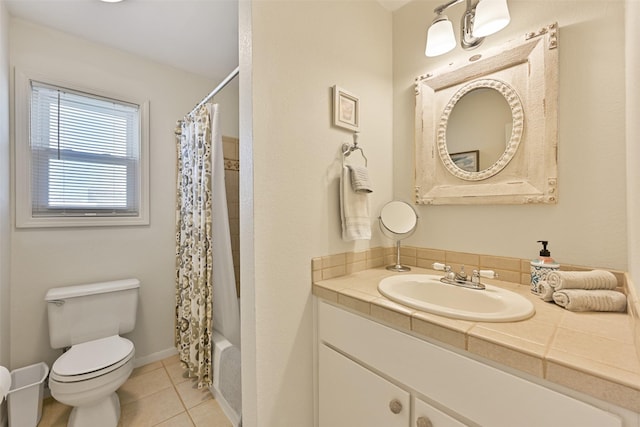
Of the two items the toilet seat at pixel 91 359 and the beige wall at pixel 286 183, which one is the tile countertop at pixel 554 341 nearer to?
the beige wall at pixel 286 183

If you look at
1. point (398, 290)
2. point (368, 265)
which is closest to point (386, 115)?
point (368, 265)

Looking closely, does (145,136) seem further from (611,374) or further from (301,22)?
Result: (611,374)

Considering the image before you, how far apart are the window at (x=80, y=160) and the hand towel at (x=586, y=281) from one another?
97.2 inches

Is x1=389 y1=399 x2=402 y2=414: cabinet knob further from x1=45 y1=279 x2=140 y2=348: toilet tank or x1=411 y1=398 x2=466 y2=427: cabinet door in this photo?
x1=45 y1=279 x2=140 y2=348: toilet tank

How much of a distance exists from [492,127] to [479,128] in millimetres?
56

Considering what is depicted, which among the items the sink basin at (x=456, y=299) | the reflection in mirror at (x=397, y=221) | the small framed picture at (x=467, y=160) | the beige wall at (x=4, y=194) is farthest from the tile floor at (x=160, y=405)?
the small framed picture at (x=467, y=160)

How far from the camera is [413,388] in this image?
793mm

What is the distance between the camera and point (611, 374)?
501 mm

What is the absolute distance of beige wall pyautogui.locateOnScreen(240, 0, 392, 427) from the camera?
1.00m

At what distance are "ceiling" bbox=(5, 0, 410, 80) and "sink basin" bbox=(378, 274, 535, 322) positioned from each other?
159 cm

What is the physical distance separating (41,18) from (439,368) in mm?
2778

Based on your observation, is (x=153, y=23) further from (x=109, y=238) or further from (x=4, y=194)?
(x=109, y=238)

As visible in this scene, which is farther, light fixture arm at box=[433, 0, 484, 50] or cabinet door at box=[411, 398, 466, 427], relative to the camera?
light fixture arm at box=[433, 0, 484, 50]

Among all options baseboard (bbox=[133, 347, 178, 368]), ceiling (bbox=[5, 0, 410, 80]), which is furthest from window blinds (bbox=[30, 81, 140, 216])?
baseboard (bbox=[133, 347, 178, 368])
